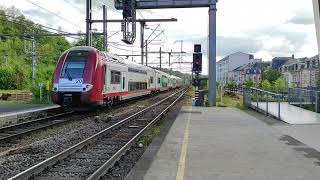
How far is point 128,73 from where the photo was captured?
31859 millimetres

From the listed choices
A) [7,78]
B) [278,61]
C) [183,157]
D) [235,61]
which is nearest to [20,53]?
[7,78]

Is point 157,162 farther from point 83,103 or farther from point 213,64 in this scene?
point 213,64

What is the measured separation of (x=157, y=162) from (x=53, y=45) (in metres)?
82.1

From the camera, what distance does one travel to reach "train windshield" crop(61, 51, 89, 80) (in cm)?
2233

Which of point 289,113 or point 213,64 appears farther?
point 213,64

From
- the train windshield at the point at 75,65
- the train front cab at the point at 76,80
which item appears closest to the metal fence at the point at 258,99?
the train front cab at the point at 76,80

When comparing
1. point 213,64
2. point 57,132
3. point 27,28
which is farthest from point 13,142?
point 27,28

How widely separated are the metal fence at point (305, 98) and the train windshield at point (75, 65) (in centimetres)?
1040

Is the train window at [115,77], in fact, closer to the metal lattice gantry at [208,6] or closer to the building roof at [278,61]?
the metal lattice gantry at [208,6]

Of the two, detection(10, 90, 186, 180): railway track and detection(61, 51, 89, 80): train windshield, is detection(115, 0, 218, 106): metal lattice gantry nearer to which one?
detection(61, 51, 89, 80): train windshield

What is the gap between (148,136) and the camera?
582 inches

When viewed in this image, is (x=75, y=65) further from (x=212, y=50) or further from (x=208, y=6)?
(x=208, y=6)

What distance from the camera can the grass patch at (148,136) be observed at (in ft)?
43.2

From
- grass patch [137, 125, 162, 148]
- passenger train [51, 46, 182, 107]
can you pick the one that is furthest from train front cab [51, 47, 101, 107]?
grass patch [137, 125, 162, 148]
